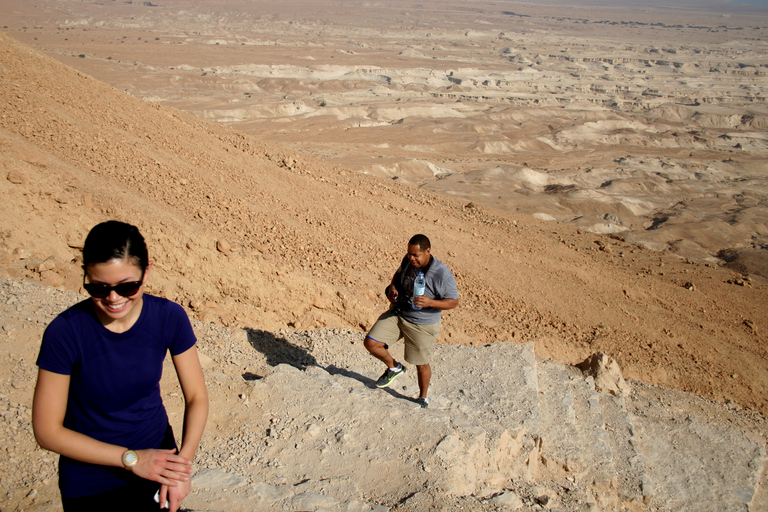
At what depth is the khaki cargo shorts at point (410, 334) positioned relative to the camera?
4.55 meters

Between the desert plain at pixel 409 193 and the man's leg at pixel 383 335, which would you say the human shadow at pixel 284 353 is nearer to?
the desert plain at pixel 409 193

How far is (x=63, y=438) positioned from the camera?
1939 millimetres

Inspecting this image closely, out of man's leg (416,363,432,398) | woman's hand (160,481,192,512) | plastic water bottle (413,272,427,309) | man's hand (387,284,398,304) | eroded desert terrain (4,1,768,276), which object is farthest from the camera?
eroded desert terrain (4,1,768,276)

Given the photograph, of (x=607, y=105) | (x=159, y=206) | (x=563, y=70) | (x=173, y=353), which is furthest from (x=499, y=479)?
(x=563, y=70)

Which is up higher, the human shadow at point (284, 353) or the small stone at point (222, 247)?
the small stone at point (222, 247)

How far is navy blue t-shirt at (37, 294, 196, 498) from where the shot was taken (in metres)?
1.95

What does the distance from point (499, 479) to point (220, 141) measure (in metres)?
7.86

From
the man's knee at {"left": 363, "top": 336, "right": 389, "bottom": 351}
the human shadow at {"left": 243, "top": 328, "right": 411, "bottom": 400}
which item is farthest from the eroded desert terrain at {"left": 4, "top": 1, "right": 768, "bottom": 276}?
the man's knee at {"left": 363, "top": 336, "right": 389, "bottom": 351}

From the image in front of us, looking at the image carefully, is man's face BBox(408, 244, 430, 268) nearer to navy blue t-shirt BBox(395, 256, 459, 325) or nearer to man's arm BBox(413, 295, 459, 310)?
navy blue t-shirt BBox(395, 256, 459, 325)

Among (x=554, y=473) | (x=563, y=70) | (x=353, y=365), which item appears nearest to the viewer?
(x=554, y=473)

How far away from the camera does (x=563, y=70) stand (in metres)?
68.0

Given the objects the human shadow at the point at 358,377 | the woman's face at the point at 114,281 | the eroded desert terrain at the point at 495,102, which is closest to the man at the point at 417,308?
the human shadow at the point at 358,377

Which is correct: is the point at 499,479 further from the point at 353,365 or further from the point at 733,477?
the point at 733,477

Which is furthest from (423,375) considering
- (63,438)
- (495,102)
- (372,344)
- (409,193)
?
(495,102)
